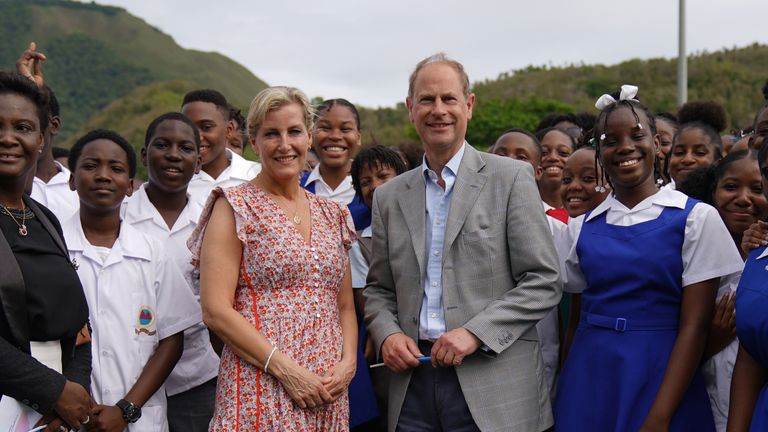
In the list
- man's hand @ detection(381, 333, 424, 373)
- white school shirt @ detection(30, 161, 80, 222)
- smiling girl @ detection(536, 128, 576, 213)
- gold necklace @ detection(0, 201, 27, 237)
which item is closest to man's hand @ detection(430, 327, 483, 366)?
man's hand @ detection(381, 333, 424, 373)

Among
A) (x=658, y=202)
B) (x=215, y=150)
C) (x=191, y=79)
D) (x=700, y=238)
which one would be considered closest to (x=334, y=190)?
(x=215, y=150)

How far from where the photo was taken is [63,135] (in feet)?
185

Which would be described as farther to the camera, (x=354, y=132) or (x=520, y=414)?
(x=354, y=132)

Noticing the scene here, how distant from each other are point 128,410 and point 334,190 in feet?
7.86

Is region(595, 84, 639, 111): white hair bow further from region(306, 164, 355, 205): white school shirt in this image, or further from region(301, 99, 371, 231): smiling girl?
region(301, 99, 371, 231): smiling girl

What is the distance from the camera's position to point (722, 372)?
3.49 m

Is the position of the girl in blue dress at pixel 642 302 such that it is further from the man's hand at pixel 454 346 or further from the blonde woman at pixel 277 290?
the blonde woman at pixel 277 290

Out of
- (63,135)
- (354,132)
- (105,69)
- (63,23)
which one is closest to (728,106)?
(354,132)

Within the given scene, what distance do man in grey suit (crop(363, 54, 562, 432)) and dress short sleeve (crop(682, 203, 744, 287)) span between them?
0.55m

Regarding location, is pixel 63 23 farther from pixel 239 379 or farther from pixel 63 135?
pixel 239 379

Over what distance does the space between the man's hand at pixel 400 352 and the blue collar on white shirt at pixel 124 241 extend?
130 centimetres

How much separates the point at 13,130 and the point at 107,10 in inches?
3903

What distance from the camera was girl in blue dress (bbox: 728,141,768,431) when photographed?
282 centimetres

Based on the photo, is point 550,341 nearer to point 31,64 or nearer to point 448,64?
point 448,64
